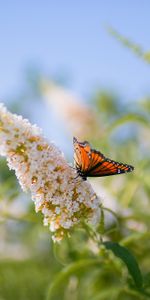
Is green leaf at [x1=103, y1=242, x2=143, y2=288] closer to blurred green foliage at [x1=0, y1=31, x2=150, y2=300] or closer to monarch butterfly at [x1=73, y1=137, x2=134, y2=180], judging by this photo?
blurred green foliage at [x1=0, y1=31, x2=150, y2=300]

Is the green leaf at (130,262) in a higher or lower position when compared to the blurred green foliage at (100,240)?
lower

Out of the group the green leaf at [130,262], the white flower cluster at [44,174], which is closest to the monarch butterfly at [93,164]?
the white flower cluster at [44,174]

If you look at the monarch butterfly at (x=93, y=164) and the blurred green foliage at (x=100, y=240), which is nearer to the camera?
the monarch butterfly at (x=93, y=164)

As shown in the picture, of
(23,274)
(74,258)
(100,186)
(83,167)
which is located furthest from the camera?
(23,274)

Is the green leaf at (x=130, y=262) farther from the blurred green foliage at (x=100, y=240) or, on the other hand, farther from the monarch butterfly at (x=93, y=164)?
the monarch butterfly at (x=93, y=164)

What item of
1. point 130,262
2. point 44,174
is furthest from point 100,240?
point 44,174

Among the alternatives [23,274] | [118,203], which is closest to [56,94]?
[23,274]

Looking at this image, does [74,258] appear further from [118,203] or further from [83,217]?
[118,203]
